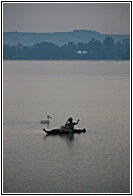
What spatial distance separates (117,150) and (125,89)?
1877 cm

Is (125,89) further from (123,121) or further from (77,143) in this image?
(77,143)

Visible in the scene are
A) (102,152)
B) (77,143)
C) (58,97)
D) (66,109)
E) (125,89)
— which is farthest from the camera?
(125,89)

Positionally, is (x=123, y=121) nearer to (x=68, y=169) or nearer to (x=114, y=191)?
(x=68, y=169)

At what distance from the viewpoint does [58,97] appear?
29.6 meters

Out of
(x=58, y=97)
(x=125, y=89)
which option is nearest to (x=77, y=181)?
(x=58, y=97)

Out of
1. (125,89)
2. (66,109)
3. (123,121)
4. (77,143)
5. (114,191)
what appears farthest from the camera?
(125,89)

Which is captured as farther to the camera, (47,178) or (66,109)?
(66,109)

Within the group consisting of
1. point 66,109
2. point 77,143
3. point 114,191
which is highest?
point 66,109

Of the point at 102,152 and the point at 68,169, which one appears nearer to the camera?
the point at 68,169

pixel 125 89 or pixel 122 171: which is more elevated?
pixel 125 89

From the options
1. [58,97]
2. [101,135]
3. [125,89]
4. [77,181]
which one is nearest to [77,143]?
[101,135]

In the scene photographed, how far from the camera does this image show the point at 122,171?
1340cm

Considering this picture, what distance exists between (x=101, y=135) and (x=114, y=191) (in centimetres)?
566

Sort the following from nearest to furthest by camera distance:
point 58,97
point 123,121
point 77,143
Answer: point 77,143 → point 123,121 → point 58,97
